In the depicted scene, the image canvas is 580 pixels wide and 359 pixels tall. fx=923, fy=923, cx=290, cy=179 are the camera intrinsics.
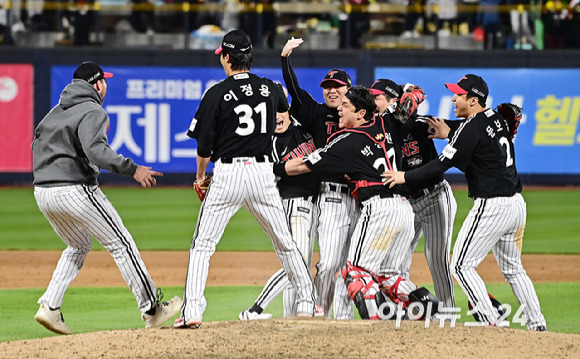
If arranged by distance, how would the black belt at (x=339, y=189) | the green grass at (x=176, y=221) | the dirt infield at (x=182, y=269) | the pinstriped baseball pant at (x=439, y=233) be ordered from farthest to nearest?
the green grass at (x=176, y=221) → the dirt infield at (x=182, y=269) → the pinstriped baseball pant at (x=439, y=233) → the black belt at (x=339, y=189)

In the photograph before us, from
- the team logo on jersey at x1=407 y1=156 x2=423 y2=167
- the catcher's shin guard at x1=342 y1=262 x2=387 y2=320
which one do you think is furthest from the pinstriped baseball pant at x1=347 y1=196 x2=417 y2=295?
the team logo on jersey at x1=407 y1=156 x2=423 y2=167

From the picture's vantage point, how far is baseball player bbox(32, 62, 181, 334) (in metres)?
6.51


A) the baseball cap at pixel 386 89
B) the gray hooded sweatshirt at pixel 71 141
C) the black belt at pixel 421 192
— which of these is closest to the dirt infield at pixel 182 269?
the black belt at pixel 421 192

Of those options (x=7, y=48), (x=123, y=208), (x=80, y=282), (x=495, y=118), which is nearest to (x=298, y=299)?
(x=495, y=118)

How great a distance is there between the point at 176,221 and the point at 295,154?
7.47 meters

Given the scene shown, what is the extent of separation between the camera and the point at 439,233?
23.7 ft

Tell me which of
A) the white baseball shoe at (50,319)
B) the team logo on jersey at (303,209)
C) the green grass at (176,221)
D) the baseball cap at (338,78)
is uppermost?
the baseball cap at (338,78)

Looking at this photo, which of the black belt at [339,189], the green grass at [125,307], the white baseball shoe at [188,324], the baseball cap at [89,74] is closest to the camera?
the white baseball shoe at [188,324]

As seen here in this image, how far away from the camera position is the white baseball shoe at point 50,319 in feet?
22.1

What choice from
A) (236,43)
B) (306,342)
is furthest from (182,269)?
(306,342)

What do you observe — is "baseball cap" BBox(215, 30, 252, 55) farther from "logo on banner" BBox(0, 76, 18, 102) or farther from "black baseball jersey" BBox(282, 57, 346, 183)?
"logo on banner" BBox(0, 76, 18, 102)

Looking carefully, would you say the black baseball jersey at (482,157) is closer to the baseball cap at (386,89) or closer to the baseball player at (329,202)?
the baseball player at (329,202)

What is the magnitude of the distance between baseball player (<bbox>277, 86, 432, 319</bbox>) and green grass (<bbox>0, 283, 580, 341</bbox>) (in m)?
1.24

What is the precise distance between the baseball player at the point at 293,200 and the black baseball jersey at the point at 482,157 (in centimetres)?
97
